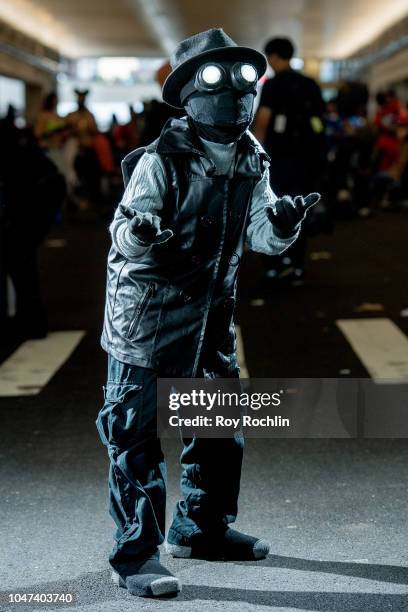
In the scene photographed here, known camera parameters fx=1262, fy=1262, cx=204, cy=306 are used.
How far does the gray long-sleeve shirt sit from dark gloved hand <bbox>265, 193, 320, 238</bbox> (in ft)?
0.30

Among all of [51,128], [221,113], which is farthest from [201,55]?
[51,128]

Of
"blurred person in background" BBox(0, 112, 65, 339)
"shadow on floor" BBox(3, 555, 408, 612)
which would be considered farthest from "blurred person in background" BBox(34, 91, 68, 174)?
"shadow on floor" BBox(3, 555, 408, 612)

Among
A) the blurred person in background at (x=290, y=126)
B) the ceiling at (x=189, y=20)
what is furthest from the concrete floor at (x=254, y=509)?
the ceiling at (x=189, y=20)

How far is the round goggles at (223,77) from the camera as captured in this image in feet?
13.2

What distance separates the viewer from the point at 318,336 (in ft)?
31.9

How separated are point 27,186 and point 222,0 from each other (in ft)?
89.6

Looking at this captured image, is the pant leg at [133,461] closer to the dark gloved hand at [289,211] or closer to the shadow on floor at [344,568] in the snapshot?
the shadow on floor at [344,568]

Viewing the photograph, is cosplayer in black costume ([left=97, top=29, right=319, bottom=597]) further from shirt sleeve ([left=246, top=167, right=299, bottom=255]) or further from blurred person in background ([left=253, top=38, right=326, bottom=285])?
blurred person in background ([left=253, top=38, right=326, bottom=285])

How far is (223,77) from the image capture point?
4.02 meters

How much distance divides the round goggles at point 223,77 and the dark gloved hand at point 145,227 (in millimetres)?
511

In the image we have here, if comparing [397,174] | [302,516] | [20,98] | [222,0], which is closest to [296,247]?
[302,516]

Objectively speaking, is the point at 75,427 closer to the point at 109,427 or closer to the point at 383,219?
the point at 109,427

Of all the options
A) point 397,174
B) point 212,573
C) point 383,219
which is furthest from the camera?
point 397,174

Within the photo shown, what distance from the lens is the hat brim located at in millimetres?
4074
